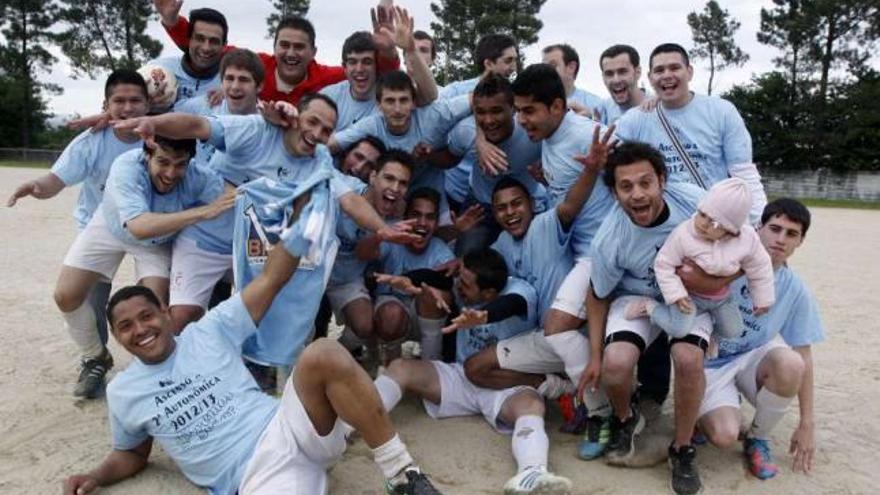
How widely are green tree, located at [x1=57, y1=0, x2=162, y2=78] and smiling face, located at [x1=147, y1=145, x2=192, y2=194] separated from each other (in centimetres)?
4320

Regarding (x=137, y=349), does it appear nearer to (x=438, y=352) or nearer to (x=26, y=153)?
(x=438, y=352)

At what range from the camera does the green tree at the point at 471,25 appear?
137ft

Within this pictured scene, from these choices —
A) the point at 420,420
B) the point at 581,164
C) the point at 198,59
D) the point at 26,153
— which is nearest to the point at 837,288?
the point at 581,164

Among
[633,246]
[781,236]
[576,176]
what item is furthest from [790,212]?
[576,176]

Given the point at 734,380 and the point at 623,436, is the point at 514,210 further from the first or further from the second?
the point at 734,380

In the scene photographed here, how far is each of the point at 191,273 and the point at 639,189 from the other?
299 cm

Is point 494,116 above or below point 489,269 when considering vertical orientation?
above

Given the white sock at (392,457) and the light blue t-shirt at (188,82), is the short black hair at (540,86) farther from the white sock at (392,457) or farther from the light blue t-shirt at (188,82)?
the light blue t-shirt at (188,82)

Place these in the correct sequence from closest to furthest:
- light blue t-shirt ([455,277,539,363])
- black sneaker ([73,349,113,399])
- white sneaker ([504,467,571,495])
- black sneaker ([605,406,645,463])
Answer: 1. white sneaker ([504,467,571,495])
2. black sneaker ([605,406,645,463])
3. light blue t-shirt ([455,277,539,363])
4. black sneaker ([73,349,113,399])

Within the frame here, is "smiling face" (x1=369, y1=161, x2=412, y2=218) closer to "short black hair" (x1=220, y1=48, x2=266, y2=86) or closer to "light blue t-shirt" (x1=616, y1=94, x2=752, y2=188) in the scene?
"short black hair" (x1=220, y1=48, x2=266, y2=86)

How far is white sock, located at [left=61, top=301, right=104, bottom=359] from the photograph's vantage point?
4.93 meters

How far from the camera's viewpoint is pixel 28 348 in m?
5.96

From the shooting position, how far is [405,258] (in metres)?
5.14

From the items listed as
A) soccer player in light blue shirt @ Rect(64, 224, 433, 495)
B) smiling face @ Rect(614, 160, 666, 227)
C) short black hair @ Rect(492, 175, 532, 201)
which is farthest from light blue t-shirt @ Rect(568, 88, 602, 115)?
soccer player in light blue shirt @ Rect(64, 224, 433, 495)
